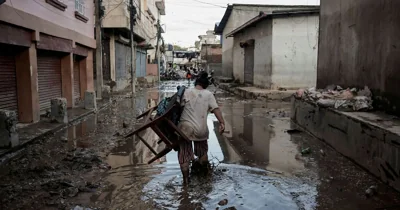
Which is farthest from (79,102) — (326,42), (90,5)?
(326,42)

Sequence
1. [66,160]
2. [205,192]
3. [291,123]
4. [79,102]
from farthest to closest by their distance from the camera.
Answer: [79,102] < [291,123] < [66,160] < [205,192]

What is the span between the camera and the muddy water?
4.48 m

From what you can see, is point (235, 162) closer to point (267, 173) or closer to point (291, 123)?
point (267, 173)

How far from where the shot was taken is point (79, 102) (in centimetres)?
1577

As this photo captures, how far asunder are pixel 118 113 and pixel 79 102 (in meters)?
3.16

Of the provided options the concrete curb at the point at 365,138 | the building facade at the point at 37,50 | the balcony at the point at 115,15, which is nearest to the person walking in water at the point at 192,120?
the concrete curb at the point at 365,138

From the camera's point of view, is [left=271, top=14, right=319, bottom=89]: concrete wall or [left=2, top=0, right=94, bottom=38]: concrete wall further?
[left=271, top=14, right=319, bottom=89]: concrete wall

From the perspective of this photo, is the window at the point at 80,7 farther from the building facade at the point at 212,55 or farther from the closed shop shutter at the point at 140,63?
the building facade at the point at 212,55

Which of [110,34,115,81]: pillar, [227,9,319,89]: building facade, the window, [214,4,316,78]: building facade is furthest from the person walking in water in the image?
[214,4,316,78]: building facade

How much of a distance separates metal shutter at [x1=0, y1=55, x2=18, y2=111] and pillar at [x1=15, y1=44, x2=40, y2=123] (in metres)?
0.10

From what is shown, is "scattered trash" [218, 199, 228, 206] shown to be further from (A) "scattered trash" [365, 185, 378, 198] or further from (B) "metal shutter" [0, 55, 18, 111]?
(B) "metal shutter" [0, 55, 18, 111]

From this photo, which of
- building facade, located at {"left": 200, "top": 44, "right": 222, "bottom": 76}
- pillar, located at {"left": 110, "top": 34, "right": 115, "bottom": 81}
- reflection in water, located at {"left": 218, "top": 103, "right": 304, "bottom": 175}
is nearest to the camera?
reflection in water, located at {"left": 218, "top": 103, "right": 304, "bottom": 175}

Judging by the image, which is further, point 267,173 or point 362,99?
point 362,99

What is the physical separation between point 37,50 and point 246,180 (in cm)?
877
